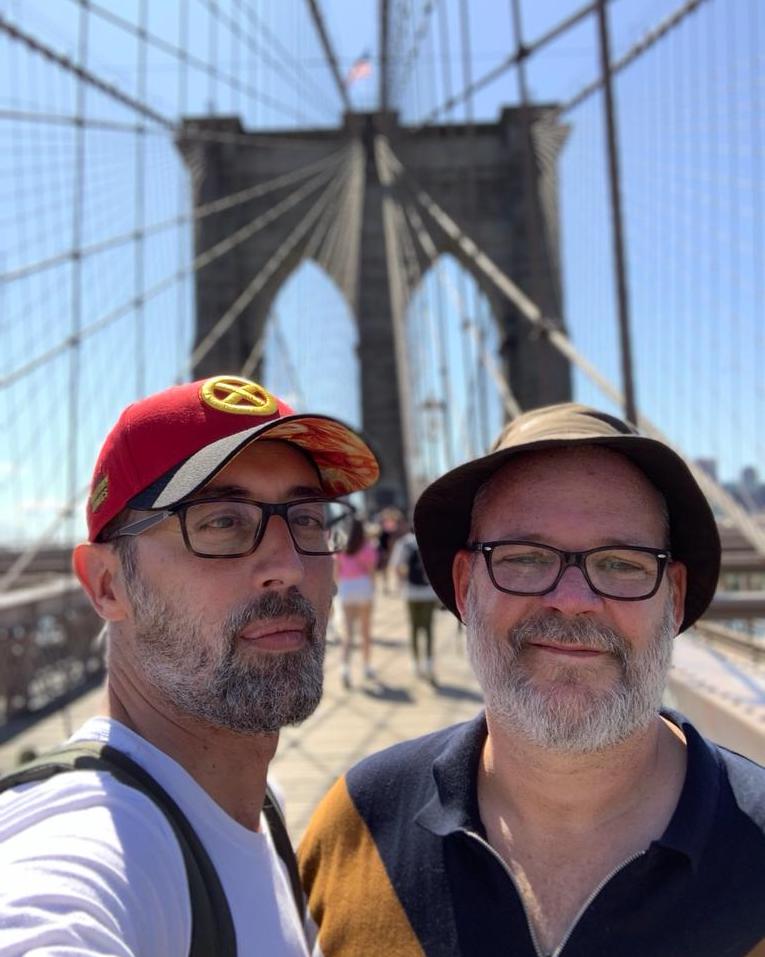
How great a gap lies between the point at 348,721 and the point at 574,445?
115 inches

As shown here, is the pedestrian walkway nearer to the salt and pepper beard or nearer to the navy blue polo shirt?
the navy blue polo shirt

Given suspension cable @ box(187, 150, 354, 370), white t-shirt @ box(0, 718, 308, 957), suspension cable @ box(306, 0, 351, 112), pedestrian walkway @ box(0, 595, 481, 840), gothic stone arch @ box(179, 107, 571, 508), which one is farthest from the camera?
suspension cable @ box(306, 0, 351, 112)

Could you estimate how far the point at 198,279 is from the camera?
14.3 metres

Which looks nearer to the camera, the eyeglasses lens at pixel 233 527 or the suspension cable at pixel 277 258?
the eyeglasses lens at pixel 233 527

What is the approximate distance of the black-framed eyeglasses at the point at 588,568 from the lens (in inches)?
31.4

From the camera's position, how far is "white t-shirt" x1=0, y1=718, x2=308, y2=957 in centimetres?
58

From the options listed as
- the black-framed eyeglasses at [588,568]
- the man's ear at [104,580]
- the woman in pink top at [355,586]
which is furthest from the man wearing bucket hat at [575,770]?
the woman in pink top at [355,586]

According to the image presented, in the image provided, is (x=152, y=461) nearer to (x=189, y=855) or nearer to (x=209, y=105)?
(x=189, y=855)

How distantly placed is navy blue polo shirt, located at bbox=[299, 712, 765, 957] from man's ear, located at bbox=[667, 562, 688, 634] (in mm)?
103

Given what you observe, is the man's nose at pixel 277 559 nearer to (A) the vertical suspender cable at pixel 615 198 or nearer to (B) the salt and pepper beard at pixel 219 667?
(B) the salt and pepper beard at pixel 219 667

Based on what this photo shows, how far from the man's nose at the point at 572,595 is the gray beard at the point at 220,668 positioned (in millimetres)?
259

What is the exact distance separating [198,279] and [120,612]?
14048mm

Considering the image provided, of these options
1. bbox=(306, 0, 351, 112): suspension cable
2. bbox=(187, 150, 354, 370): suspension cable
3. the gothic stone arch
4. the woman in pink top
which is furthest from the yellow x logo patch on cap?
bbox=(306, 0, 351, 112): suspension cable

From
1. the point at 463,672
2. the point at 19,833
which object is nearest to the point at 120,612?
the point at 19,833
